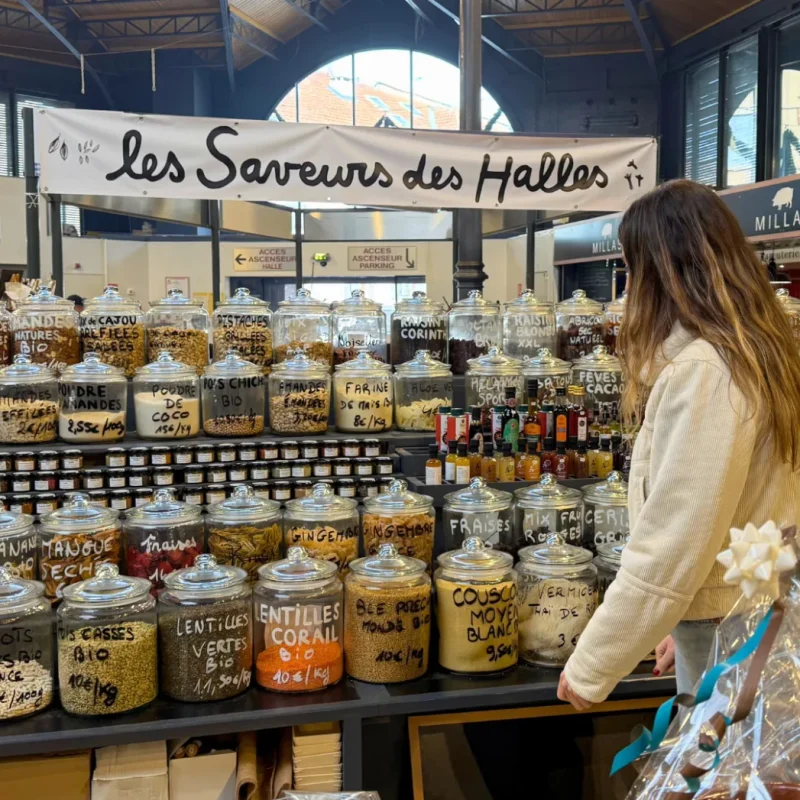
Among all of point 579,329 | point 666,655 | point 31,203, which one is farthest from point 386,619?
point 31,203

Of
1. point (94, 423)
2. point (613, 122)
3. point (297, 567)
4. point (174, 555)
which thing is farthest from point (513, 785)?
point (613, 122)

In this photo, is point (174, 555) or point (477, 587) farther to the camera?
point (174, 555)

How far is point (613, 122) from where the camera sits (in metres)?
10.8

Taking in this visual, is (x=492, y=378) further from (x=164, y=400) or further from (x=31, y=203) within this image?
(x=31, y=203)

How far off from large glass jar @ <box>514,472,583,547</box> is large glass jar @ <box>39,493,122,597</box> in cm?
100

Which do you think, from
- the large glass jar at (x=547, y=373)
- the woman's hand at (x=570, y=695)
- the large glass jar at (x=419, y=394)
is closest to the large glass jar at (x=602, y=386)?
the large glass jar at (x=547, y=373)

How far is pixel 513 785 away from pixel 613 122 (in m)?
9.87

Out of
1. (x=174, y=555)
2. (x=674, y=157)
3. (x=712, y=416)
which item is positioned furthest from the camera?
(x=674, y=157)

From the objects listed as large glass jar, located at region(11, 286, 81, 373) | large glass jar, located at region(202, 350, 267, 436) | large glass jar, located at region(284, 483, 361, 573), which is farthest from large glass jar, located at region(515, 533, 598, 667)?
large glass jar, located at region(11, 286, 81, 373)

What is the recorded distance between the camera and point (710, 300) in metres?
1.31

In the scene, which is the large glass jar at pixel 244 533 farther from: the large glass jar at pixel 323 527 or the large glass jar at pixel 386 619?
the large glass jar at pixel 386 619

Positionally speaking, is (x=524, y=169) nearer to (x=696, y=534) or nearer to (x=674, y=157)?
(x=696, y=534)

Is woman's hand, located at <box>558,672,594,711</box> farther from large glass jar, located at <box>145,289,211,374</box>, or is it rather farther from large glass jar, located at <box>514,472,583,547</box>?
large glass jar, located at <box>145,289,211,374</box>

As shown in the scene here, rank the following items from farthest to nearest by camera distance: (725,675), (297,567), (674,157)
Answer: (674,157), (297,567), (725,675)
